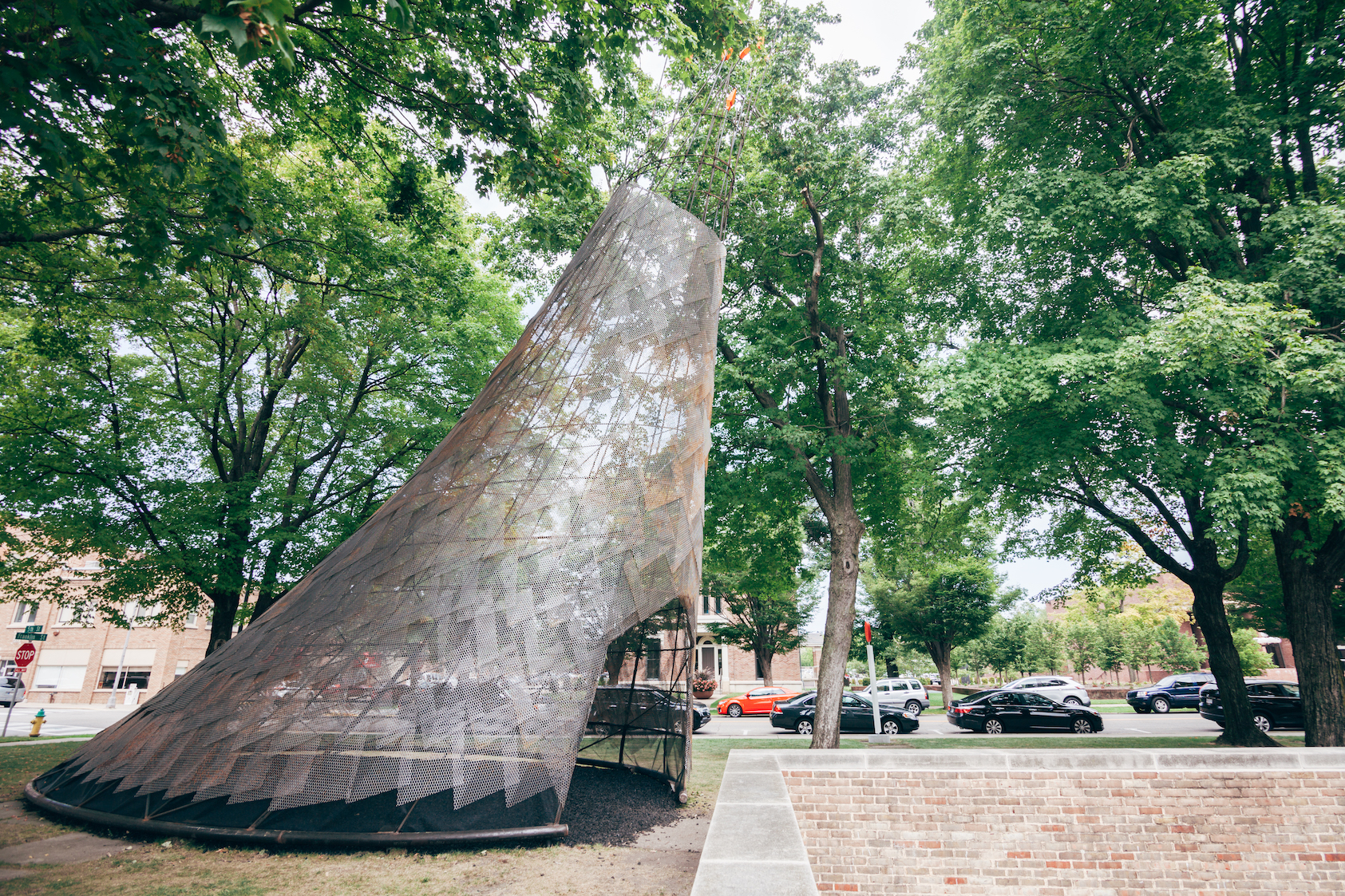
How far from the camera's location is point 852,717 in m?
22.3

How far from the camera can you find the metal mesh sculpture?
702cm

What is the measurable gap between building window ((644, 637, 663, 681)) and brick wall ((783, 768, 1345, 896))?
6.65m

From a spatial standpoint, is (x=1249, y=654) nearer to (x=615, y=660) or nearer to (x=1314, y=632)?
(x=1314, y=632)

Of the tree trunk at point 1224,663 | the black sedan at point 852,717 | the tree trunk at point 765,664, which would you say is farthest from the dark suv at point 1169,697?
the tree trunk at point 765,664

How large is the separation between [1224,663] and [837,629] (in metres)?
10.4

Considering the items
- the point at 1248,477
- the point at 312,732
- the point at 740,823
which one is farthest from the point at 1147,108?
the point at 312,732

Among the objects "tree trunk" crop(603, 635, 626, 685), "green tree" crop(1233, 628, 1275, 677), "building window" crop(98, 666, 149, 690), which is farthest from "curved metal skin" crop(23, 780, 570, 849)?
"green tree" crop(1233, 628, 1275, 677)

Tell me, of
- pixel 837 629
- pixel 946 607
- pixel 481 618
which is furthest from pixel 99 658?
pixel 946 607

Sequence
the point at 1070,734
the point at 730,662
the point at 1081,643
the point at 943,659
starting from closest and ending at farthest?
the point at 1070,734 < the point at 943,659 < the point at 730,662 < the point at 1081,643

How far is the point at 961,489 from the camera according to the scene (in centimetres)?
1575

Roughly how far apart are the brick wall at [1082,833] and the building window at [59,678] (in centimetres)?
4947

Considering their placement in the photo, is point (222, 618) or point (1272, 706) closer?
point (222, 618)

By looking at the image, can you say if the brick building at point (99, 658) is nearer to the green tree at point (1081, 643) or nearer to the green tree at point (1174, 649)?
the green tree at point (1081, 643)

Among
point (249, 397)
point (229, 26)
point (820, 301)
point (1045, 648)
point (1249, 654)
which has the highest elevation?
point (820, 301)
